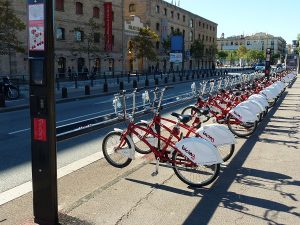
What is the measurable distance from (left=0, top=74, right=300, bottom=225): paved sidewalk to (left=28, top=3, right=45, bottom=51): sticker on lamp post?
80.8 inches

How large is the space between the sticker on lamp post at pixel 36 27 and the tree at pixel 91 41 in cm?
3499

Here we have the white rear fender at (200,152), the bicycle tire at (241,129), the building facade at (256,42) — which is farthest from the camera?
the building facade at (256,42)

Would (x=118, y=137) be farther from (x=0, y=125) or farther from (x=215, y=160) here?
(x=0, y=125)

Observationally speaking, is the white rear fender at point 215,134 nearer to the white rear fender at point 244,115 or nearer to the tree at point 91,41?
the white rear fender at point 244,115

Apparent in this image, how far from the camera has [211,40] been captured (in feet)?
294

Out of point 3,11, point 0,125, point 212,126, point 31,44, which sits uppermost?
point 3,11

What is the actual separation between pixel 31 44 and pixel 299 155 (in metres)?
6.03

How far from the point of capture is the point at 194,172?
5.86 metres

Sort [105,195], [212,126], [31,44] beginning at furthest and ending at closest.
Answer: [212,126] → [105,195] → [31,44]

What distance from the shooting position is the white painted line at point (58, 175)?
17.2 feet

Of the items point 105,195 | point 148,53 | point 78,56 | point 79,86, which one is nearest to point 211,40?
point 148,53

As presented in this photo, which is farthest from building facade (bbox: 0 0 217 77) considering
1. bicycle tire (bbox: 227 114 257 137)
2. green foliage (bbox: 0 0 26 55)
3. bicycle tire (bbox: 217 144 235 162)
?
bicycle tire (bbox: 217 144 235 162)

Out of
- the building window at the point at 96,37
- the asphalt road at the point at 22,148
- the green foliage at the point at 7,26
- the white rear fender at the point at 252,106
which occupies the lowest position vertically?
the asphalt road at the point at 22,148

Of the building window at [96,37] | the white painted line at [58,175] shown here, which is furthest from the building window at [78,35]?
the white painted line at [58,175]
